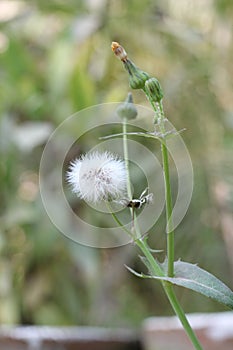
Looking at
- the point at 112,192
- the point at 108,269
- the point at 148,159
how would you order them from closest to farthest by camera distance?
the point at 112,192 → the point at 148,159 → the point at 108,269

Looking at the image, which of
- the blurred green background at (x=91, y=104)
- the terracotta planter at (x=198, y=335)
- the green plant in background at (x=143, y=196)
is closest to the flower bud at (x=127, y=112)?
the green plant in background at (x=143, y=196)

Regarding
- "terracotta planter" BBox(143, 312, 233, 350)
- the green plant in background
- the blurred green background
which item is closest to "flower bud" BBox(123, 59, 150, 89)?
the green plant in background

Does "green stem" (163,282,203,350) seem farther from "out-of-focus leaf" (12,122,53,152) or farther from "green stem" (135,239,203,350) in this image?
"out-of-focus leaf" (12,122,53,152)

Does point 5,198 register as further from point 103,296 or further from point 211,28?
point 211,28

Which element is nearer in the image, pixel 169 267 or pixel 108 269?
pixel 169 267

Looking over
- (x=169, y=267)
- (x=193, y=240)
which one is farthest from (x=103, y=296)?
(x=169, y=267)

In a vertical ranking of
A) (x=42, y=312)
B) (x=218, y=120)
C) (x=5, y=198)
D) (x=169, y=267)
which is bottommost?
(x=169, y=267)
